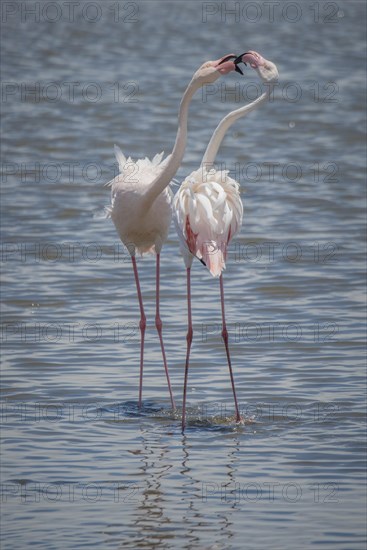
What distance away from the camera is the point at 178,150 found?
7.38 m

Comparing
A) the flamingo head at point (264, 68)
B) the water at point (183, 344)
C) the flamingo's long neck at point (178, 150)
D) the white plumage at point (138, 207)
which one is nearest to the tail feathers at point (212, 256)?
the flamingo's long neck at point (178, 150)

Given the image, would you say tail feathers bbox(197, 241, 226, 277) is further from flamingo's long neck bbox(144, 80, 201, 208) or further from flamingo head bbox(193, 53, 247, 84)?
flamingo head bbox(193, 53, 247, 84)

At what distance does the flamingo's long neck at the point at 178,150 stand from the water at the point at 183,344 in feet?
4.53

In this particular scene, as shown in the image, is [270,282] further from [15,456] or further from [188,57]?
[188,57]

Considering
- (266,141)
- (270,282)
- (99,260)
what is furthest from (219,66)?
(266,141)

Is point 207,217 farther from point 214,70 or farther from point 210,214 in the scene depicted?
point 214,70

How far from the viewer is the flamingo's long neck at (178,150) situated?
24.2 feet

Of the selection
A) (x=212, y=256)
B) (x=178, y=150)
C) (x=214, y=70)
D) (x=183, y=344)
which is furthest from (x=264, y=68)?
(x=183, y=344)

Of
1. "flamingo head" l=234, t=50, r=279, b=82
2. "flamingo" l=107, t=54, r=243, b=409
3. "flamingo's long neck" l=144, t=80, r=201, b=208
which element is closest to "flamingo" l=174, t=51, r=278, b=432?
"flamingo head" l=234, t=50, r=279, b=82

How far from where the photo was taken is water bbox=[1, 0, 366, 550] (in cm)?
603

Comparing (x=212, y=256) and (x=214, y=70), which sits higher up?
(x=214, y=70)

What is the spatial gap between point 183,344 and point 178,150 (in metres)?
1.98

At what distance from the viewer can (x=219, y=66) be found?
733cm

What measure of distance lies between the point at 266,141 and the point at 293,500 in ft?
38.5
